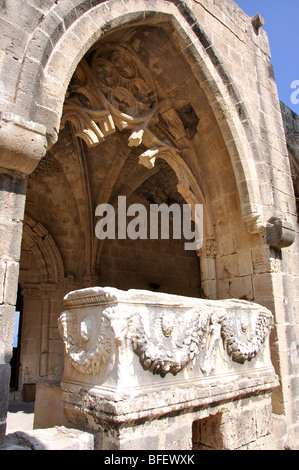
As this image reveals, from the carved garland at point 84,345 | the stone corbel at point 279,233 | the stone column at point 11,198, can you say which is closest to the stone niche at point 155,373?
the carved garland at point 84,345

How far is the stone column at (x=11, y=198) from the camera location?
2.08 meters

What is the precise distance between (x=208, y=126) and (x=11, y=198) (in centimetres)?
290

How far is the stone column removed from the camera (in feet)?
6.82

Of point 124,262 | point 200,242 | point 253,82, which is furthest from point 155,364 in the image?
point 124,262

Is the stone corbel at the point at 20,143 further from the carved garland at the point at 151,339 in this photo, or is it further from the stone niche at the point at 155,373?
the carved garland at the point at 151,339

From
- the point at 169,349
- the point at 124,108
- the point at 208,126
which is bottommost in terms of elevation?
the point at 169,349

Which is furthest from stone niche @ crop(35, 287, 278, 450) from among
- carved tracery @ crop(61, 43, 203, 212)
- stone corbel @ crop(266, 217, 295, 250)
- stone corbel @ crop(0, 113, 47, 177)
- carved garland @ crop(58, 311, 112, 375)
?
carved tracery @ crop(61, 43, 203, 212)

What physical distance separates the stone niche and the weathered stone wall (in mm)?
538

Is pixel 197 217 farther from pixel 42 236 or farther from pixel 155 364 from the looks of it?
pixel 42 236

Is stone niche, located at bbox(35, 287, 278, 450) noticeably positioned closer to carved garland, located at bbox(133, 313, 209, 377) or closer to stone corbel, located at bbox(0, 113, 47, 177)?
carved garland, located at bbox(133, 313, 209, 377)

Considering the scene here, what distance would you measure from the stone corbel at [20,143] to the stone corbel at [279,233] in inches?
109

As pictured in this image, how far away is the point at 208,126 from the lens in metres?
4.41

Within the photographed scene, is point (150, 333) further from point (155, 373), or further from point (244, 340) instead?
point (244, 340)

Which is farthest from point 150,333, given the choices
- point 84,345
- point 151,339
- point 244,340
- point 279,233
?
point 279,233
